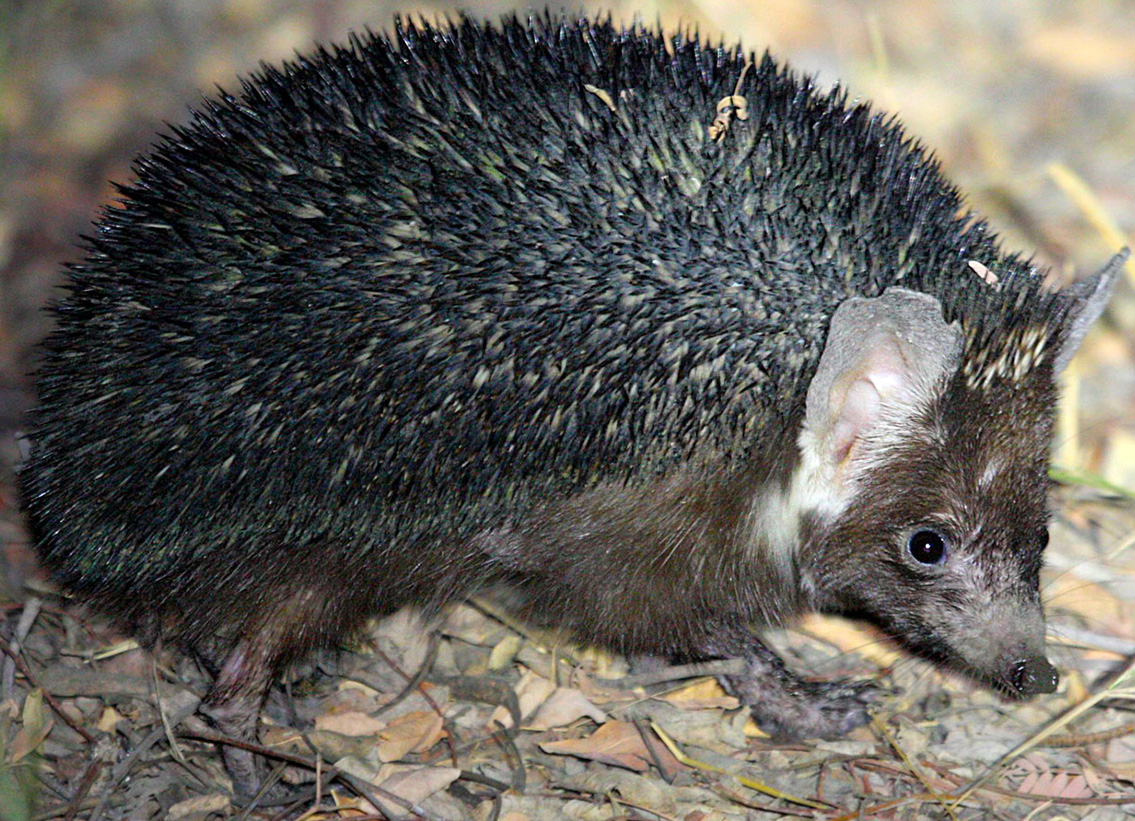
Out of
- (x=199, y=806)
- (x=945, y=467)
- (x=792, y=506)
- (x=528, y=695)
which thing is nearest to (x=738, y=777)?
(x=528, y=695)

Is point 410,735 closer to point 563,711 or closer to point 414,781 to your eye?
point 414,781

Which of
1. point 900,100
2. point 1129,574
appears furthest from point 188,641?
point 900,100

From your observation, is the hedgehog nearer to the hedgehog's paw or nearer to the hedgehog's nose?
the hedgehog's nose

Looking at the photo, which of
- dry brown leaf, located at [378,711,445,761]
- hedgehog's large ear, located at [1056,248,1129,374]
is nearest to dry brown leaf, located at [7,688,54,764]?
dry brown leaf, located at [378,711,445,761]

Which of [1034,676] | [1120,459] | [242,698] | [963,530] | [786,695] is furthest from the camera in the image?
[1120,459]

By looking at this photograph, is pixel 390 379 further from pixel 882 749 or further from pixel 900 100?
pixel 900 100
